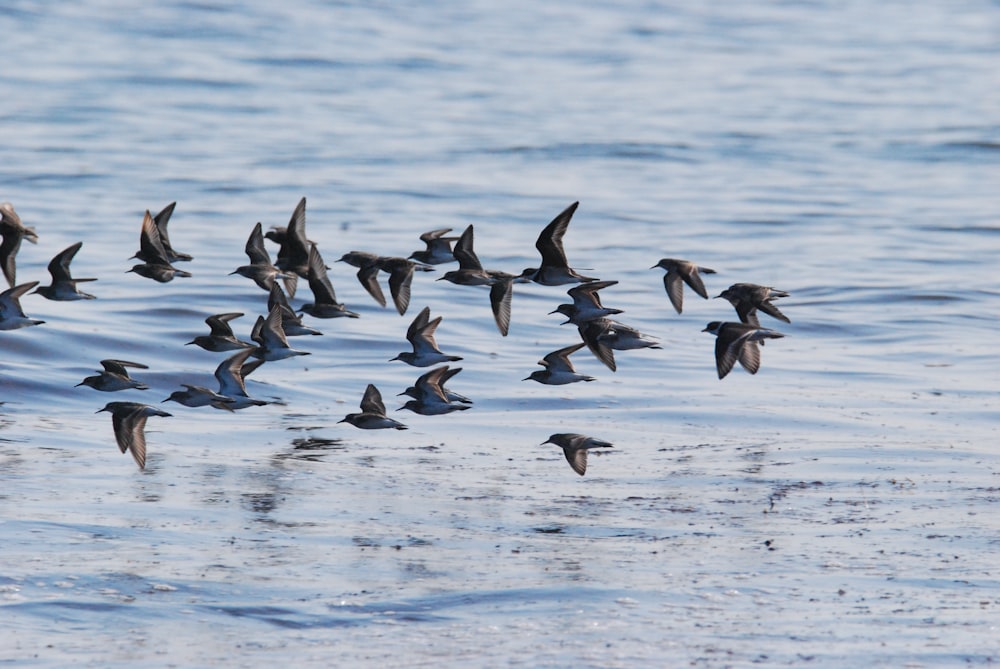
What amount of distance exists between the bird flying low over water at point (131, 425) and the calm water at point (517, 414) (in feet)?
0.81

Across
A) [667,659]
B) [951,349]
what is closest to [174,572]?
[667,659]

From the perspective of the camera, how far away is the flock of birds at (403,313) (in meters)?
12.0

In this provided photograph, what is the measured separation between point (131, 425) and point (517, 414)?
4.47 meters

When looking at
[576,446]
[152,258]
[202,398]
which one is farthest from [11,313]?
[576,446]

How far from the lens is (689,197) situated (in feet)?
104

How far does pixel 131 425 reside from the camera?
11914 mm

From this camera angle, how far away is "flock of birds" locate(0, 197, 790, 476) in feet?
39.5

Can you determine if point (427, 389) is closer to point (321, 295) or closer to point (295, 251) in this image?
point (321, 295)

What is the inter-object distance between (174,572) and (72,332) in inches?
353

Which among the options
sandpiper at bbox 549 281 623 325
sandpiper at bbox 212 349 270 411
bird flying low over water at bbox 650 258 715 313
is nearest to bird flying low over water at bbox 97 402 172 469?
sandpiper at bbox 212 349 270 411

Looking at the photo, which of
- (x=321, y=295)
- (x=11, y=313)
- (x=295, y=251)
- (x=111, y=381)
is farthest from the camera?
(x=295, y=251)

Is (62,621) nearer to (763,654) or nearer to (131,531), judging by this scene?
(131,531)

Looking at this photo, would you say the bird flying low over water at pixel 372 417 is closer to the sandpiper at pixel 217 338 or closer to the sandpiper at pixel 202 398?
the sandpiper at pixel 202 398

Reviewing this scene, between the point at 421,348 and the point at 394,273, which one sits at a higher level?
the point at 394,273
